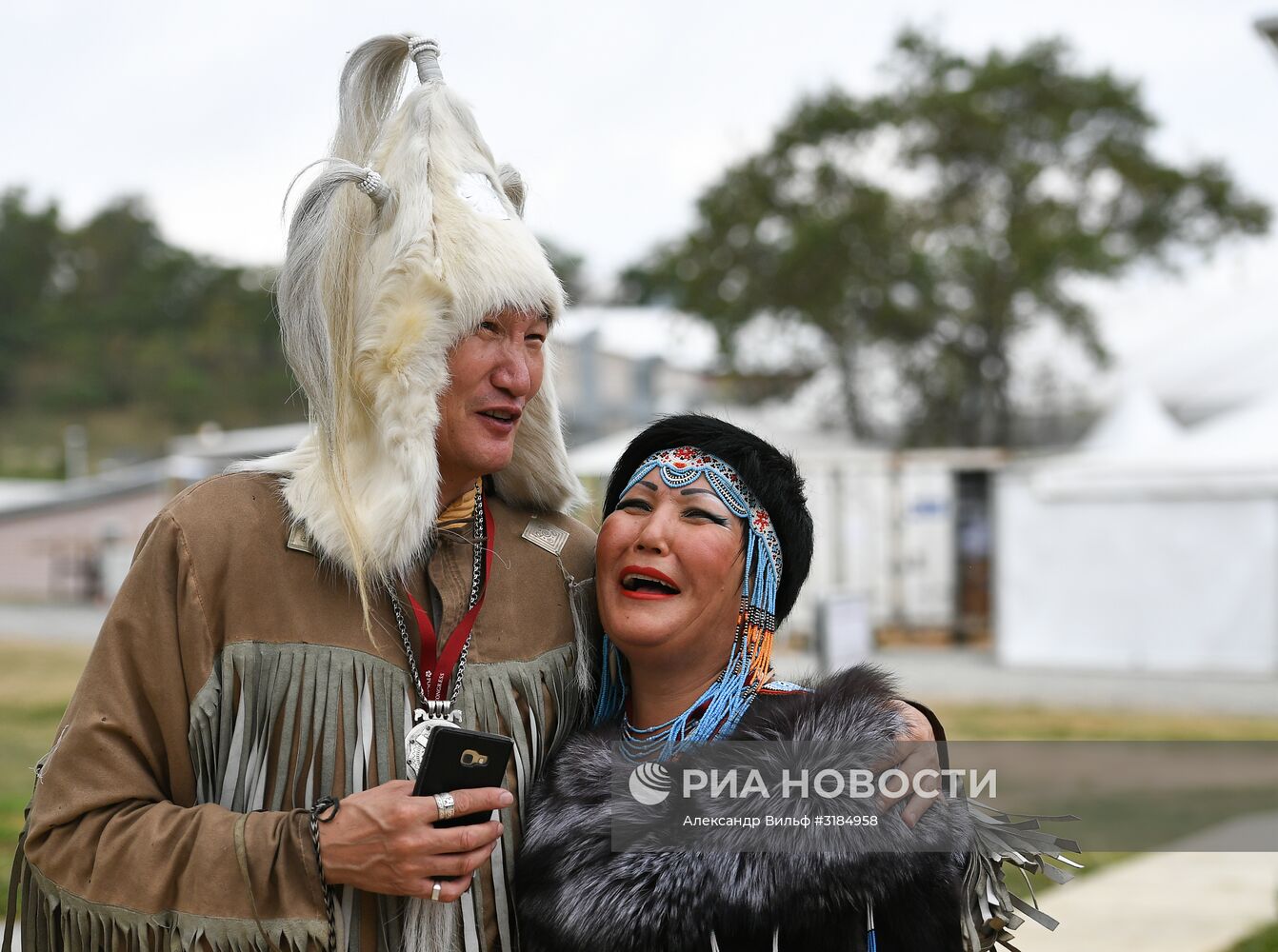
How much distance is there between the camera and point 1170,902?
564 centimetres

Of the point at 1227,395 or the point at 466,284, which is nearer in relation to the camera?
the point at 466,284

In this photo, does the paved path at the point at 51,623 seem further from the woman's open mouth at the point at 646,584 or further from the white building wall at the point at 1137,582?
the woman's open mouth at the point at 646,584

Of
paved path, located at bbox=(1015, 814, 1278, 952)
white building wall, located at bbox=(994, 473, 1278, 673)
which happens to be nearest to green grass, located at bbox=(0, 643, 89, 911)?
paved path, located at bbox=(1015, 814, 1278, 952)

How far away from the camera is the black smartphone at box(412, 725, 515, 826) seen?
186 centimetres

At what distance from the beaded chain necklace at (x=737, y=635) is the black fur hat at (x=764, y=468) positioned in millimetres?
18

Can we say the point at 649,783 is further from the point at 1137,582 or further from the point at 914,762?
the point at 1137,582

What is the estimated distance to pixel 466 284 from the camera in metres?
2.06

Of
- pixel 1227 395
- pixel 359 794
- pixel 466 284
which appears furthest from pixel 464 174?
pixel 1227 395

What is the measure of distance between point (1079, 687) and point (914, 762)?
10.3 meters

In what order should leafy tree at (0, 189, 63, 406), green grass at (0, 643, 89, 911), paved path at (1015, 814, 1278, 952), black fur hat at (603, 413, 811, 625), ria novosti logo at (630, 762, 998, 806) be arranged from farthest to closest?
leafy tree at (0, 189, 63, 406)
green grass at (0, 643, 89, 911)
paved path at (1015, 814, 1278, 952)
black fur hat at (603, 413, 811, 625)
ria novosti logo at (630, 762, 998, 806)

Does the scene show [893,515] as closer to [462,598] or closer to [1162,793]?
[1162,793]

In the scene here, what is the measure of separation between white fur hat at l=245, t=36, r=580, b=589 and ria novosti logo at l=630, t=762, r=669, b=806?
1.72 feet

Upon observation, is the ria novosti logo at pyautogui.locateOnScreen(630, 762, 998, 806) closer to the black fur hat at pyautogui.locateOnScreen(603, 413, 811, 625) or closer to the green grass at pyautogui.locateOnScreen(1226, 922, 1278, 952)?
the black fur hat at pyautogui.locateOnScreen(603, 413, 811, 625)

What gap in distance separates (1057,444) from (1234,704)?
723 cm
